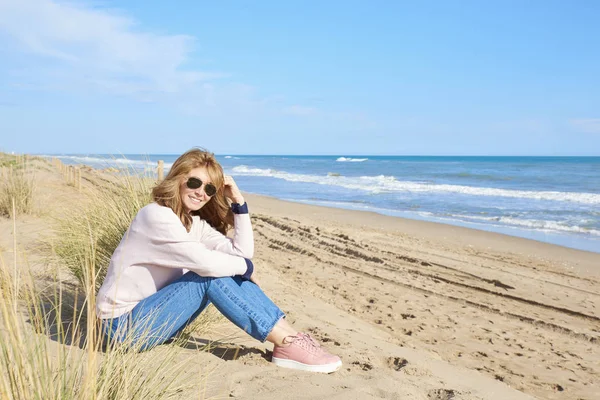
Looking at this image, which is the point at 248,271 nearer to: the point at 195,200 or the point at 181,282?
the point at 181,282

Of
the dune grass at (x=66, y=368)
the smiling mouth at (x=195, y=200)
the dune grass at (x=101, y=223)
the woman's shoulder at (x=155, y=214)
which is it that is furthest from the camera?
the dune grass at (x=101, y=223)

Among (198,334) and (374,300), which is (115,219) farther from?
(374,300)

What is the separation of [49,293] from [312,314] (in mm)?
2262

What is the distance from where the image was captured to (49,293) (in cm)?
421

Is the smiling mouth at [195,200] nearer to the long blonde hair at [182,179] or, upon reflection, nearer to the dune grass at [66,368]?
the long blonde hair at [182,179]

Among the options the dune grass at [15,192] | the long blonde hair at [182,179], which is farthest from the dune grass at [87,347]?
the dune grass at [15,192]

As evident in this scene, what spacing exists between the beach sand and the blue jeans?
0.27 metres

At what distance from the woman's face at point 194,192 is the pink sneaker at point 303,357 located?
38.8 inches

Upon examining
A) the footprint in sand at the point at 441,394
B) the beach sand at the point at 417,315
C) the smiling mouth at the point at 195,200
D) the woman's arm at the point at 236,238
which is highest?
the smiling mouth at the point at 195,200

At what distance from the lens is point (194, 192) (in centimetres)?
326

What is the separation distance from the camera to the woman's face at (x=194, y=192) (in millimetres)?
3246

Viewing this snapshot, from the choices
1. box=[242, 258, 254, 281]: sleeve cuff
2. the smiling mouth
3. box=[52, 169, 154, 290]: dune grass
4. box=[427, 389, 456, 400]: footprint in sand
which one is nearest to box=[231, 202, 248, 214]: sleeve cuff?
the smiling mouth

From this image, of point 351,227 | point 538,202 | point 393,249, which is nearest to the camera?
point 393,249

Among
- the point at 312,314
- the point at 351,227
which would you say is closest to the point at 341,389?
the point at 312,314
